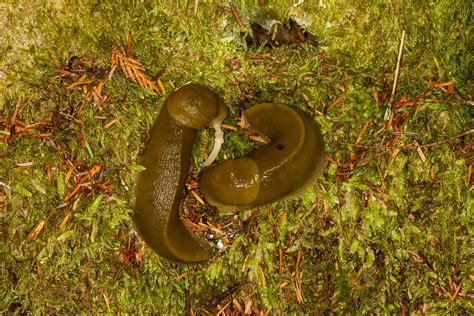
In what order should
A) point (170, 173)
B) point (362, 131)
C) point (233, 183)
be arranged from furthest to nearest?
point (362, 131)
point (170, 173)
point (233, 183)

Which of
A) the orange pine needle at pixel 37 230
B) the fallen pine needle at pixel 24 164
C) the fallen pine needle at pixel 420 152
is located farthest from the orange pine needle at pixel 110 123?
the fallen pine needle at pixel 420 152

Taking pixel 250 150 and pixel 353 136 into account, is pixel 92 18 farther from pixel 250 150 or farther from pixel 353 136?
pixel 353 136

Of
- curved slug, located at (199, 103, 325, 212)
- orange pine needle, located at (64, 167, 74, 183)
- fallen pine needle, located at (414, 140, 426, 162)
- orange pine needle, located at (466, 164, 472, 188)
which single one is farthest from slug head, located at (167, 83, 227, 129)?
orange pine needle, located at (466, 164, 472, 188)

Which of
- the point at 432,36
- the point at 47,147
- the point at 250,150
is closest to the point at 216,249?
the point at 250,150

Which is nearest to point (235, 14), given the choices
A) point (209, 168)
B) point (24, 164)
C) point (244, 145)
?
point (244, 145)

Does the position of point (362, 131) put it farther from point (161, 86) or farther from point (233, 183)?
point (161, 86)

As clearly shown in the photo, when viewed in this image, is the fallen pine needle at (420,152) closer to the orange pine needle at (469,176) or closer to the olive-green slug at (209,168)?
the orange pine needle at (469,176)
